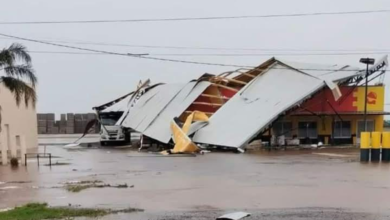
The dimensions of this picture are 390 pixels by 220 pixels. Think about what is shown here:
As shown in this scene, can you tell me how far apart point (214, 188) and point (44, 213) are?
5.68 meters

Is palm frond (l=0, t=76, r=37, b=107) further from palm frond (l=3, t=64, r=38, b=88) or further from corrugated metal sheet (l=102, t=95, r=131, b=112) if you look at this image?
corrugated metal sheet (l=102, t=95, r=131, b=112)

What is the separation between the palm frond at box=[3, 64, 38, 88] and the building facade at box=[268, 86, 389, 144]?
20796 mm

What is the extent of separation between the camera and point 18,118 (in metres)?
42.7

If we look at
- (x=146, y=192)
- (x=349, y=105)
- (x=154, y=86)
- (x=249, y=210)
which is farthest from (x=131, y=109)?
(x=249, y=210)

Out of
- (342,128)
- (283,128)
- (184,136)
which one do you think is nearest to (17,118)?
(184,136)

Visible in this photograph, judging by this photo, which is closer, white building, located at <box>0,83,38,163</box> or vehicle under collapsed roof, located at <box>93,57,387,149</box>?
vehicle under collapsed roof, located at <box>93,57,387,149</box>

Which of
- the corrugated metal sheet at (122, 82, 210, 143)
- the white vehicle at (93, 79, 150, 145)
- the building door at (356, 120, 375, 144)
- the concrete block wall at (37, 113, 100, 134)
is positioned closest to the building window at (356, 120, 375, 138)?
the building door at (356, 120, 375, 144)

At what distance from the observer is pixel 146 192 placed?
1406cm

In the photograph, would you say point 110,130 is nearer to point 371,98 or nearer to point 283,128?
point 283,128

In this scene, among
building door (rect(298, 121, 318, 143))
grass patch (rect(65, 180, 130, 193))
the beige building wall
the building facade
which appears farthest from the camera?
building door (rect(298, 121, 318, 143))

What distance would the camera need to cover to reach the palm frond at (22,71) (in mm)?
26875

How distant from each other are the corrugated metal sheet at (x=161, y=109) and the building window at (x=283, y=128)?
6886 millimetres

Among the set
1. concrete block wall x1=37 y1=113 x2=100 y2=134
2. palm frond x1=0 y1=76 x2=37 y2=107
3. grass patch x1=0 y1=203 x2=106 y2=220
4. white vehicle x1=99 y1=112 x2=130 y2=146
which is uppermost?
palm frond x1=0 y1=76 x2=37 y2=107

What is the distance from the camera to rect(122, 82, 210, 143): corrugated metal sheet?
132 ft
